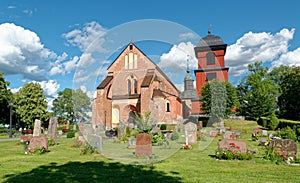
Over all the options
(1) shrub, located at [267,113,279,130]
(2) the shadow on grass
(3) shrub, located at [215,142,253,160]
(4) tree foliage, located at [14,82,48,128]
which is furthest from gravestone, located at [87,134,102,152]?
(4) tree foliage, located at [14,82,48,128]

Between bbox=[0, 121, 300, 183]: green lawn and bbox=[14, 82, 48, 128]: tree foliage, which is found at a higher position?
bbox=[14, 82, 48, 128]: tree foliage

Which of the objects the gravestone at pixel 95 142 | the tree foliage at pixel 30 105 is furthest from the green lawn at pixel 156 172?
the tree foliage at pixel 30 105

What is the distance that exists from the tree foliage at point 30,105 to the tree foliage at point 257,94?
3776cm

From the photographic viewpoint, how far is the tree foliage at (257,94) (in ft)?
134

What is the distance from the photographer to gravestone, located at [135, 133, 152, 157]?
858 centimetres

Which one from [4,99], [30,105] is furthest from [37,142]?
[30,105]

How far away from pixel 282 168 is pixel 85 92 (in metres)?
6.94

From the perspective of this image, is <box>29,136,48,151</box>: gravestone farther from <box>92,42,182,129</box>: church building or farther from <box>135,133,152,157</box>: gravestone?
<box>135,133,152,157</box>: gravestone

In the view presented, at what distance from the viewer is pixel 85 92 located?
723cm

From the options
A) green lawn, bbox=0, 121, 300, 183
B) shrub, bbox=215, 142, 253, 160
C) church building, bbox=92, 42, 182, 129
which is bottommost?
green lawn, bbox=0, 121, 300, 183

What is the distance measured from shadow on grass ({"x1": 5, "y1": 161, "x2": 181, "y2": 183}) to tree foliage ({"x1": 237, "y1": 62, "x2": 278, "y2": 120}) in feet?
127

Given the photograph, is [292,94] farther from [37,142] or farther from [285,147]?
[37,142]

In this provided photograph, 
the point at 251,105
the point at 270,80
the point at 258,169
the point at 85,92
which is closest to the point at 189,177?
the point at 258,169

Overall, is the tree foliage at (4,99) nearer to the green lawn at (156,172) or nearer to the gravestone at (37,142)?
the gravestone at (37,142)
